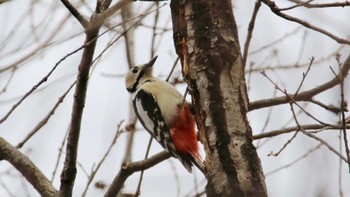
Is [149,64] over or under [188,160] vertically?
over

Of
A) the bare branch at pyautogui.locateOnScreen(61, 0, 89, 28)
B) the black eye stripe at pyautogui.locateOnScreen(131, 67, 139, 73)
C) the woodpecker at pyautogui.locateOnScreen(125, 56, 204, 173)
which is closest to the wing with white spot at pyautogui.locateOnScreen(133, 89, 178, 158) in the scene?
the woodpecker at pyautogui.locateOnScreen(125, 56, 204, 173)

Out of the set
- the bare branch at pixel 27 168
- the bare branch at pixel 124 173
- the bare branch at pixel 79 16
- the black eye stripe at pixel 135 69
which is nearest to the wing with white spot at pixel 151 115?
the black eye stripe at pixel 135 69

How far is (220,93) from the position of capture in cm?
217

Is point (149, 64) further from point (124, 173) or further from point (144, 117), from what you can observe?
point (124, 173)

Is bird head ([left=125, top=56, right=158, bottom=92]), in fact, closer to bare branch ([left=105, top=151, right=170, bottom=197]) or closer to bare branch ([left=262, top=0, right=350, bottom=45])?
bare branch ([left=105, top=151, right=170, bottom=197])

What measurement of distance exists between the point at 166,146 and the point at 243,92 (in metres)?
2.02

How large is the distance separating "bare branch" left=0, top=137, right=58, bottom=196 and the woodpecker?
1.32m

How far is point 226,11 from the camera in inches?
90.3

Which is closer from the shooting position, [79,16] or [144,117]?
[79,16]

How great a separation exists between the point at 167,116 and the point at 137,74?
723 mm

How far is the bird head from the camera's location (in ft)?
15.8

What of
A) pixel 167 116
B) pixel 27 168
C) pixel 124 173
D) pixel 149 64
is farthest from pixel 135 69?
pixel 27 168

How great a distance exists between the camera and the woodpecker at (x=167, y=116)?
162 inches

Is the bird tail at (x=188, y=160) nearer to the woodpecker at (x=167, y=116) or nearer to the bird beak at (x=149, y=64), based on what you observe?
the woodpecker at (x=167, y=116)
